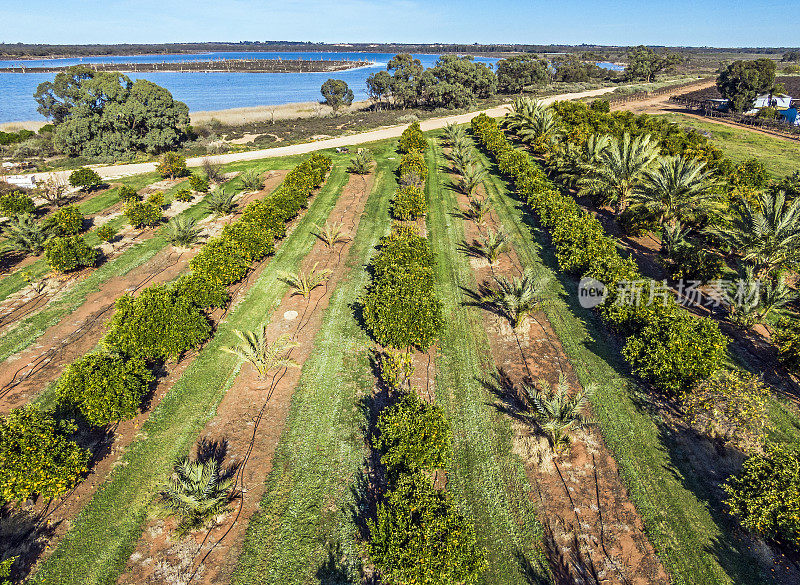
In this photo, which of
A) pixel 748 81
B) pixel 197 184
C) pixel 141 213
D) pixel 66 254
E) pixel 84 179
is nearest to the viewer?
pixel 66 254

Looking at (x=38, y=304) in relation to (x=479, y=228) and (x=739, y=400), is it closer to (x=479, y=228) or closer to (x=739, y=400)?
(x=479, y=228)

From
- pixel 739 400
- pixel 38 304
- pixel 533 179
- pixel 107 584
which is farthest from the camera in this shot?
pixel 533 179

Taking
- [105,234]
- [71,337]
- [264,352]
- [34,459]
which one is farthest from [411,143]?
[34,459]

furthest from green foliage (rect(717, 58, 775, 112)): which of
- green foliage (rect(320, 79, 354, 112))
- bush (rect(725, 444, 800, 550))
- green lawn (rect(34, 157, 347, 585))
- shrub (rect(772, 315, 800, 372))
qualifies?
green lawn (rect(34, 157, 347, 585))

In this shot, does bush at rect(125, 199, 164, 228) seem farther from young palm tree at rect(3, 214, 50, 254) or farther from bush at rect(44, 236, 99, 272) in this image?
bush at rect(44, 236, 99, 272)

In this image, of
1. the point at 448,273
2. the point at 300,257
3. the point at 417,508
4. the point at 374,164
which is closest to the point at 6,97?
the point at 374,164

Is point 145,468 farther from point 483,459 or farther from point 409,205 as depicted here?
point 409,205
